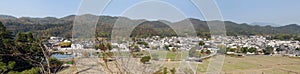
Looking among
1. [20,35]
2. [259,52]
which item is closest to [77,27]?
[20,35]

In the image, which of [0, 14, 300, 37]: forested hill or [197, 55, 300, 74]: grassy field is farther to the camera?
[197, 55, 300, 74]: grassy field

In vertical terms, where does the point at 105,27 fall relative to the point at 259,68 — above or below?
above

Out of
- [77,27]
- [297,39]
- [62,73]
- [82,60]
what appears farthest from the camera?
[297,39]

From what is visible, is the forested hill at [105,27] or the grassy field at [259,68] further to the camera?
the grassy field at [259,68]

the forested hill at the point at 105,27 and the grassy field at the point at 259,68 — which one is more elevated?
the forested hill at the point at 105,27

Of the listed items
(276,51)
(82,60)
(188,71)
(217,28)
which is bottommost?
(276,51)

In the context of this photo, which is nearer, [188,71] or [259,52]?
[188,71]

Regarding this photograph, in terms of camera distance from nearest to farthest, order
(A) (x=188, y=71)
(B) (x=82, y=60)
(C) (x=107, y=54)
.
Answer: (C) (x=107, y=54)
(B) (x=82, y=60)
(A) (x=188, y=71)

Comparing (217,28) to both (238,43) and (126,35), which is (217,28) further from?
(238,43)

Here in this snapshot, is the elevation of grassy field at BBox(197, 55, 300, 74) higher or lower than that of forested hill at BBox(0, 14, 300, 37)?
lower

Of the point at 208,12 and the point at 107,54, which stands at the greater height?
the point at 208,12

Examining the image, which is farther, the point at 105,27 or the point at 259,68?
the point at 259,68
